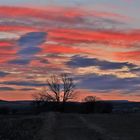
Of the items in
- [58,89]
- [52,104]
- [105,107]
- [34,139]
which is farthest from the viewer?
[58,89]

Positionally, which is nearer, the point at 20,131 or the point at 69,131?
the point at 20,131

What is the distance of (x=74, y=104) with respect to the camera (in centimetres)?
15200

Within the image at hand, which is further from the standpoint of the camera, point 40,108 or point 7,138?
point 40,108

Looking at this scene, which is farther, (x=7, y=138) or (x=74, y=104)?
(x=74, y=104)

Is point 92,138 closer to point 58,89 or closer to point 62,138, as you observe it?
point 62,138

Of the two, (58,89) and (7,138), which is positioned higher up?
(58,89)

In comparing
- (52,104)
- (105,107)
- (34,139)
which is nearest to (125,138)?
(34,139)

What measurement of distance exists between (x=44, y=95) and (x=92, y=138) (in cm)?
13167

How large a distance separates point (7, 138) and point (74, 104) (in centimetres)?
11999

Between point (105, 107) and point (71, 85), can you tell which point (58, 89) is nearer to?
point (71, 85)

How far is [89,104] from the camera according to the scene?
141 metres

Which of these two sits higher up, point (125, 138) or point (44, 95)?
Answer: point (44, 95)

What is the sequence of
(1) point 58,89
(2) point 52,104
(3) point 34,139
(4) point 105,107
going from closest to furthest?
1. (3) point 34,139
2. (4) point 105,107
3. (2) point 52,104
4. (1) point 58,89

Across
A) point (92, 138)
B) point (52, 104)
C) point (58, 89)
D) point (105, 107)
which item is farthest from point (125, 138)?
point (58, 89)
